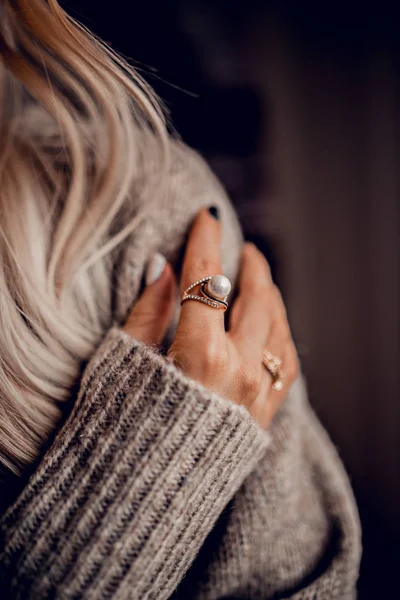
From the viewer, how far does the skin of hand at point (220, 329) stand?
0.49 m

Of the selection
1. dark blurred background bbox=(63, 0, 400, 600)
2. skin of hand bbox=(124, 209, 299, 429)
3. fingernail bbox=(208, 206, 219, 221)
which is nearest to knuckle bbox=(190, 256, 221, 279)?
skin of hand bbox=(124, 209, 299, 429)

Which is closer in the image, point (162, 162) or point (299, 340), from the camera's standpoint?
point (162, 162)

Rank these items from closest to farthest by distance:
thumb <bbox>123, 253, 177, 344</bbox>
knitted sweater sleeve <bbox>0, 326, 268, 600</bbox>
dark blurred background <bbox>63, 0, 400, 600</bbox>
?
knitted sweater sleeve <bbox>0, 326, 268, 600</bbox>
thumb <bbox>123, 253, 177, 344</bbox>
dark blurred background <bbox>63, 0, 400, 600</bbox>

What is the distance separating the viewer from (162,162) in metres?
0.65

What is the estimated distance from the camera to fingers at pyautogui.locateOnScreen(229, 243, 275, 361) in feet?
1.86

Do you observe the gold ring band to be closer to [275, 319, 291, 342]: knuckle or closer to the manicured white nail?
[275, 319, 291, 342]: knuckle

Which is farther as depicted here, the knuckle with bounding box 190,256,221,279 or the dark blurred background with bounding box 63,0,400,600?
the dark blurred background with bounding box 63,0,400,600

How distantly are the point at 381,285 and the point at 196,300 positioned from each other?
1087 mm

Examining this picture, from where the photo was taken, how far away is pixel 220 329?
1.69 ft

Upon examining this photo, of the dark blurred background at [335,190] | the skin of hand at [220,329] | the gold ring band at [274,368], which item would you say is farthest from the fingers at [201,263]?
the dark blurred background at [335,190]

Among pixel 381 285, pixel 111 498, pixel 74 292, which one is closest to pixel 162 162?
pixel 74 292

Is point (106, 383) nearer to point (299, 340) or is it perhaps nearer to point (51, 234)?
point (51, 234)

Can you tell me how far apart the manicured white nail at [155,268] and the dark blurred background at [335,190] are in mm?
677

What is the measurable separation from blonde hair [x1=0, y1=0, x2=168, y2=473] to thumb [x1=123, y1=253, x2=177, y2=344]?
→ 2.7 inches
